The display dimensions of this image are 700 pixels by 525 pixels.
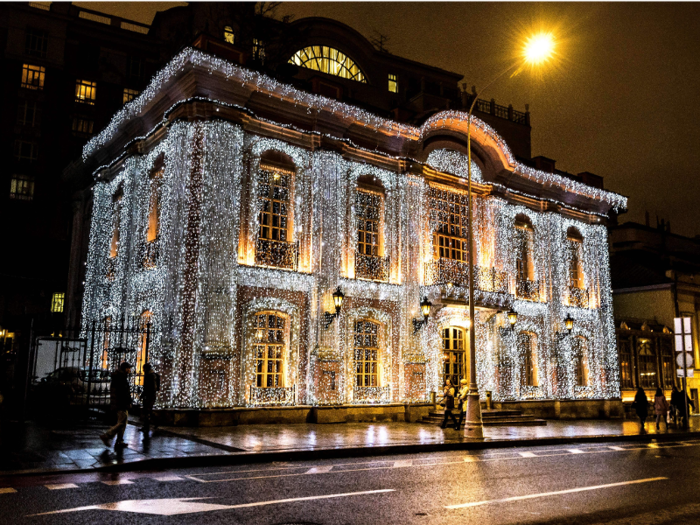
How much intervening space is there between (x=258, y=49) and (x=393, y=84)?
34.4 ft

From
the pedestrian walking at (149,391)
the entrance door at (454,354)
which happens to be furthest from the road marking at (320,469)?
the entrance door at (454,354)

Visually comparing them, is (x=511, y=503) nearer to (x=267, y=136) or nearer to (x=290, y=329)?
(x=290, y=329)

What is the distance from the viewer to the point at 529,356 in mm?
26016

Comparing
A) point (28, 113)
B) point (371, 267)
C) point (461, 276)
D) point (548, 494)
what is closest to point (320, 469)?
point (548, 494)

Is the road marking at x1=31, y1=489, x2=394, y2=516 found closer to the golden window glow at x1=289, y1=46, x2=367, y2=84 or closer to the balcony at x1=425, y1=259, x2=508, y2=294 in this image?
the balcony at x1=425, y1=259, x2=508, y2=294

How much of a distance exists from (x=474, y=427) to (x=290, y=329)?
663cm

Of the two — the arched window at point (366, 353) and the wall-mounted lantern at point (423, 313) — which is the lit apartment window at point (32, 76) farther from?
the wall-mounted lantern at point (423, 313)

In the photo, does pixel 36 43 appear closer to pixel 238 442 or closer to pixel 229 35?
pixel 229 35

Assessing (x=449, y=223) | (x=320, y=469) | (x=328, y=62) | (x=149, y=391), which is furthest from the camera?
(x=328, y=62)

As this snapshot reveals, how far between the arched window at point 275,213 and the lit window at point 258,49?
8.47 meters

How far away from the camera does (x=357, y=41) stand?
28.9 m

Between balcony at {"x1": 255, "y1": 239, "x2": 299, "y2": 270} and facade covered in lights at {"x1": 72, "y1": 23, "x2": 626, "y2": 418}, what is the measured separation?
47 millimetres

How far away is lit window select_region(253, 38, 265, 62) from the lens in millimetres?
26372

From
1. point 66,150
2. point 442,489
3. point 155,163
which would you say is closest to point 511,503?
point 442,489
